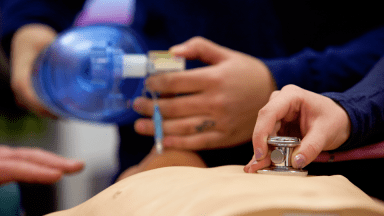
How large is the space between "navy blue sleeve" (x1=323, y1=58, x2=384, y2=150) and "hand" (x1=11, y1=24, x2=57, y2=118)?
1.67ft

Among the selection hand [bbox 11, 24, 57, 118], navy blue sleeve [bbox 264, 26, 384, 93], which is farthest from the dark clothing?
hand [bbox 11, 24, 57, 118]

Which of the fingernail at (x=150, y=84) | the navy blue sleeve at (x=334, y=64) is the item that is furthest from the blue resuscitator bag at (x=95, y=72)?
the navy blue sleeve at (x=334, y=64)

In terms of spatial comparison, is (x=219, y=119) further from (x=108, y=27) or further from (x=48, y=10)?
(x=48, y=10)

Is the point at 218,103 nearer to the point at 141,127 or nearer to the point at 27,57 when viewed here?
the point at 141,127

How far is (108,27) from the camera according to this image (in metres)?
0.46

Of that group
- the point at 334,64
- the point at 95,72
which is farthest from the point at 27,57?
the point at 334,64

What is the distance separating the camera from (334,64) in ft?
1.25

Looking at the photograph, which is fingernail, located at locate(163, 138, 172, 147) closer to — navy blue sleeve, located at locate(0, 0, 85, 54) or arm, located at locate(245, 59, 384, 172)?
arm, located at locate(245, 59, 384, 172)

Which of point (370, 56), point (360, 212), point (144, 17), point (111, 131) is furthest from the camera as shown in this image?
point (111, 131)

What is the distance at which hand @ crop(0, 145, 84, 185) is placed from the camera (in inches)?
15.0

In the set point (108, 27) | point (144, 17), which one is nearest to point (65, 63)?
point (108, 27)

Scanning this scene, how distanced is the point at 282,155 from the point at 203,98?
0.66ft

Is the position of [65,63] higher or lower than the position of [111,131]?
higher

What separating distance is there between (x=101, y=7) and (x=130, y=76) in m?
0.25
